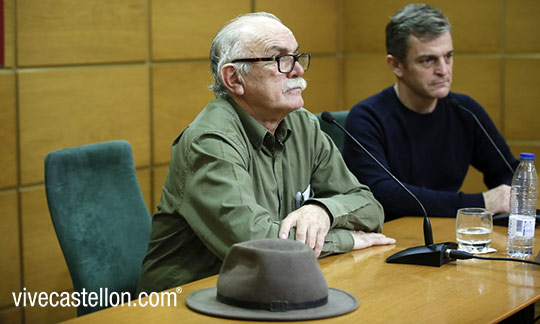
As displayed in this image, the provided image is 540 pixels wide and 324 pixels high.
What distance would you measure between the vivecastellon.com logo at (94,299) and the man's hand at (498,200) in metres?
1.24

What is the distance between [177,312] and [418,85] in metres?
1.69

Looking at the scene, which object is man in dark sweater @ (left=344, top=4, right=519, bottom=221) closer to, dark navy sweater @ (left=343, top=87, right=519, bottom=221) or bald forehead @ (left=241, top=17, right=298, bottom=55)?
dark navy sweater @ (left=343, top=87, right=519, bottom=221)

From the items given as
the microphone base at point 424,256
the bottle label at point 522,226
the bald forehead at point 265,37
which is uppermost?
the bald forehead at point 265,37

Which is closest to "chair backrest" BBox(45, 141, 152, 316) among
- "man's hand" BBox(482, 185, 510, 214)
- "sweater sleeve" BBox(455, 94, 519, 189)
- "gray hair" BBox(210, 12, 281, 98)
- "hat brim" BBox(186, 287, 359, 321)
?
"gray hair" BBox(210, 12, 281, 98)

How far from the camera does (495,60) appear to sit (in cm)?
464

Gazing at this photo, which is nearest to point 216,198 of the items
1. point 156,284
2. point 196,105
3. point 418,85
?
point 156,284

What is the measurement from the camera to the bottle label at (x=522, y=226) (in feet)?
6.88

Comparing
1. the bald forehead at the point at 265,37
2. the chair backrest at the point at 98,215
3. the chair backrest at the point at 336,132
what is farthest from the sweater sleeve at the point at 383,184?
the chair backrest at the point at 98,215

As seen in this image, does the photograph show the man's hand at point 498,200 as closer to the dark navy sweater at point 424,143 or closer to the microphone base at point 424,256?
the dark navy sweater at point 424,143

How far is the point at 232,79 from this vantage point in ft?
7.46

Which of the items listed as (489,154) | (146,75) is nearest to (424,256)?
(489,154)

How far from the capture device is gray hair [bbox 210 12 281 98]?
7.39 feet

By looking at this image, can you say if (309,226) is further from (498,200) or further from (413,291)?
(498,200)

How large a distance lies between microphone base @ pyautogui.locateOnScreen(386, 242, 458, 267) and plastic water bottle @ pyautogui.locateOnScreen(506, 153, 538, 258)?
216 mm
